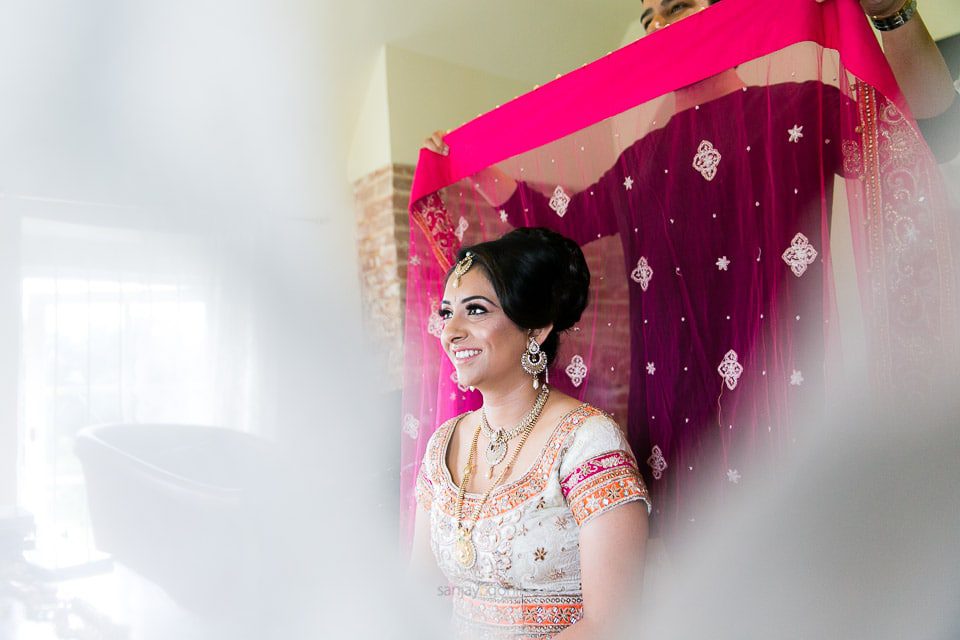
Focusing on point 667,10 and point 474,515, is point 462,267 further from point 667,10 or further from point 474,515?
point 667,10

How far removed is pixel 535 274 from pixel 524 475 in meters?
0.39

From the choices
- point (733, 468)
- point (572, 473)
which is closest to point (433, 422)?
point (572, 473)

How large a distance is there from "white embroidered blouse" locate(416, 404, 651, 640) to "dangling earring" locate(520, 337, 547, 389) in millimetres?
131

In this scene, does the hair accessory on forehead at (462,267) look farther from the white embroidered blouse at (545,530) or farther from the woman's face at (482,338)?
the white embroidered blouse at (545,530)

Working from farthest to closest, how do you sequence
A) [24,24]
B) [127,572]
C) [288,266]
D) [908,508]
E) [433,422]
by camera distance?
[288,266], [127,572], [24,24], [433,422], [908,508]

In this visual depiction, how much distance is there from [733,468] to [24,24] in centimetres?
222

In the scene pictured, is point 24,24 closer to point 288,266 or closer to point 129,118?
point 129,118

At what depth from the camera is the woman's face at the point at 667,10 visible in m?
1.61

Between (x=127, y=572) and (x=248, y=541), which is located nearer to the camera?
(x=127, y=572)

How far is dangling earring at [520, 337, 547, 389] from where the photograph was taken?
144cm

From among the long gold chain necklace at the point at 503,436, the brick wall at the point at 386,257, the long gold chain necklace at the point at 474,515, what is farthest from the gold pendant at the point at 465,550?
the brick wall at the point at 386,257

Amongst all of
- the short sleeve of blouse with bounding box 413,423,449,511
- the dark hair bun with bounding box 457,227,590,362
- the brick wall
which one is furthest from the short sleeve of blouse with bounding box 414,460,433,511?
the brick wall

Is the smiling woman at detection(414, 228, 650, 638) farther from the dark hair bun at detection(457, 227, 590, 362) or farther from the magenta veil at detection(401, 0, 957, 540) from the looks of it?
the magenta veil at detection(401, 0, 957, 540)

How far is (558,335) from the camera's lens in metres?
1.52
